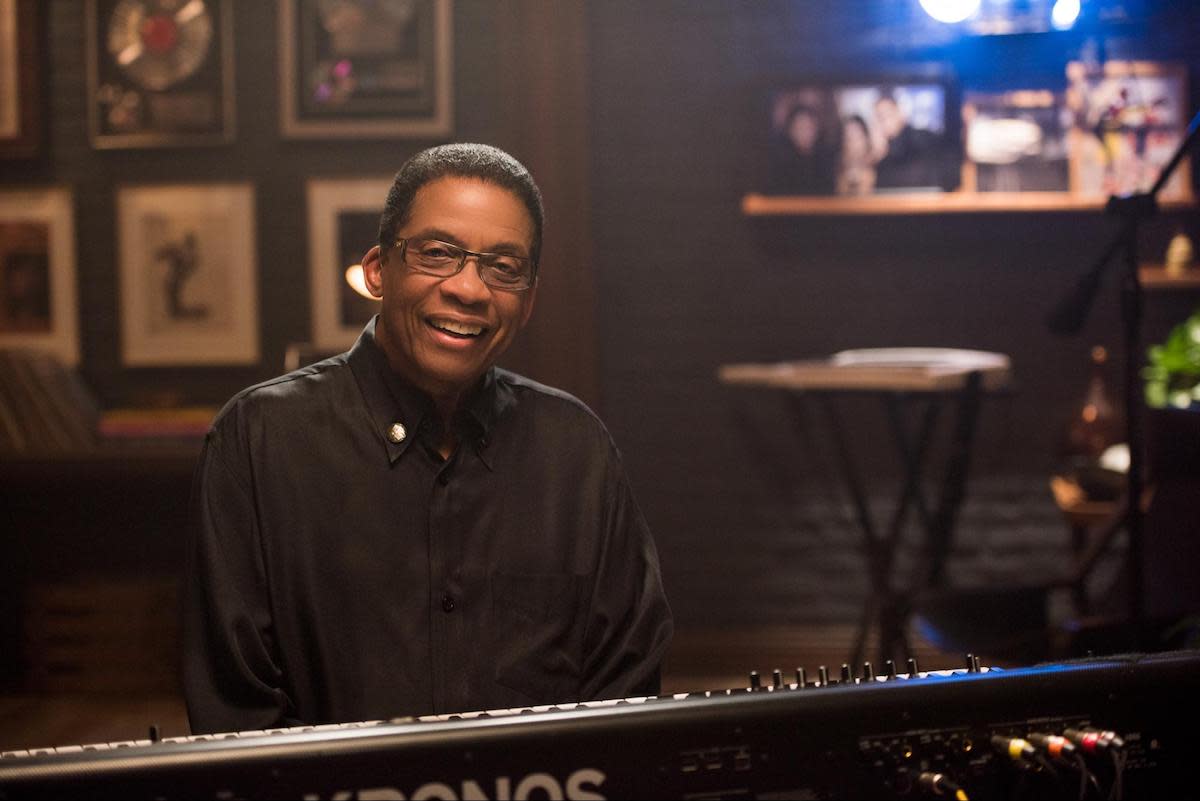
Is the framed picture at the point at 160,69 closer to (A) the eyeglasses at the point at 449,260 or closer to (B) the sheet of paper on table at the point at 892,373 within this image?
(B) the sheet of paper on table at the point at 892,373

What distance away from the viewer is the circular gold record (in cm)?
406

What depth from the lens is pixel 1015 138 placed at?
13.2ft

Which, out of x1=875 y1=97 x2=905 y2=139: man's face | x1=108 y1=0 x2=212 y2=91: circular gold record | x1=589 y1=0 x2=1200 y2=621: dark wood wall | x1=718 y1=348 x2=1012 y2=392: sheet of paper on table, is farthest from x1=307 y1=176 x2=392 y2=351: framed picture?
x1=875 y1=97 x2=905 y2=139: man's face

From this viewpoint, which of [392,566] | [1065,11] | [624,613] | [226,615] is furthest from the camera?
[1065,11]

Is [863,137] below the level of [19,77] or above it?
below

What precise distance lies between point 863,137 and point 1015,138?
0.51 meters

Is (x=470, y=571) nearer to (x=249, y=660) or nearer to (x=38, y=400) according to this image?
(x=249, y=660)

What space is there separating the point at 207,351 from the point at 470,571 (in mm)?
2955

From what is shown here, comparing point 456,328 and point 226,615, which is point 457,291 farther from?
point 226,615

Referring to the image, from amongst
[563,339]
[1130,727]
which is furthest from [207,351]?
[1130,727]

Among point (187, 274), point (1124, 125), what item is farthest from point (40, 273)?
point (1124, 125)

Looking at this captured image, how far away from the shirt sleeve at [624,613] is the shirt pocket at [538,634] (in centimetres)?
3

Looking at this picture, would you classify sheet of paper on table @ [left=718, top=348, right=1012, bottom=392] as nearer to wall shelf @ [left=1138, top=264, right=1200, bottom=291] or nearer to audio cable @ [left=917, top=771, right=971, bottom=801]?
wall shelf @ [left=1138, top=264, right=1200, bottom=291]

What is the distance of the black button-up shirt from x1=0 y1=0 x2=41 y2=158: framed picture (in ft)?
10.2
